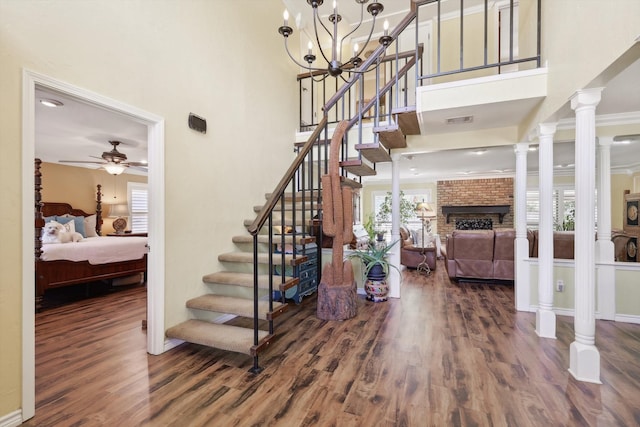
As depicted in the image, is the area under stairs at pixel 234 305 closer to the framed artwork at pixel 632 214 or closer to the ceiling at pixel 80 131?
the ceiling at pixel 80 131

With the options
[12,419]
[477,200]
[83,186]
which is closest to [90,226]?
[83,186]

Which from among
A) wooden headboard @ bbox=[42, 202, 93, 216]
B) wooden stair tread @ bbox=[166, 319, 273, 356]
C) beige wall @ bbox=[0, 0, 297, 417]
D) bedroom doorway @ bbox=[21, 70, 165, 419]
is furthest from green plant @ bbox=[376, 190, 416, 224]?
wooden headboard @ bbox=[42, 202, 93, 216]

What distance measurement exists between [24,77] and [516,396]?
3.35m

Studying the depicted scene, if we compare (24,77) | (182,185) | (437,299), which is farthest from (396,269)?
(24,77)

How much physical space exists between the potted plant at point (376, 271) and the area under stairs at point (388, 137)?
1.05m

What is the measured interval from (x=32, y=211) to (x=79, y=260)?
301 centimetres

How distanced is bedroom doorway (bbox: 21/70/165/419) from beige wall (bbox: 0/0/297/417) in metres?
0.03

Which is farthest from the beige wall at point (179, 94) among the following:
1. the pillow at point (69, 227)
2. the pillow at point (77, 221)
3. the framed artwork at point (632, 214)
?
the framed artwork at point (632, 214)

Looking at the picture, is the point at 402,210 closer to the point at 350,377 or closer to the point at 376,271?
the point at 376,271

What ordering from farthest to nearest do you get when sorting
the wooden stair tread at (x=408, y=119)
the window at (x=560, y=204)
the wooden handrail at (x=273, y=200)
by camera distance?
the window at (x=560, y=204) < the wooden stair tread at (x=408, y=119) < the wooden handrail at (x=273, y=200)

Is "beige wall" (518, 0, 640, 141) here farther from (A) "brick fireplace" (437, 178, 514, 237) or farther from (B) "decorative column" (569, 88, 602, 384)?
(A) "brick fireplace" (437, 178, 514, 237)

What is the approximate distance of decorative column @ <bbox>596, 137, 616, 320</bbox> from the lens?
307 centimetres

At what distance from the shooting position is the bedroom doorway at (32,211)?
1.56 meters

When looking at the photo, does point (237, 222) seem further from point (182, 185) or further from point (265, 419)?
point (265, 419)
